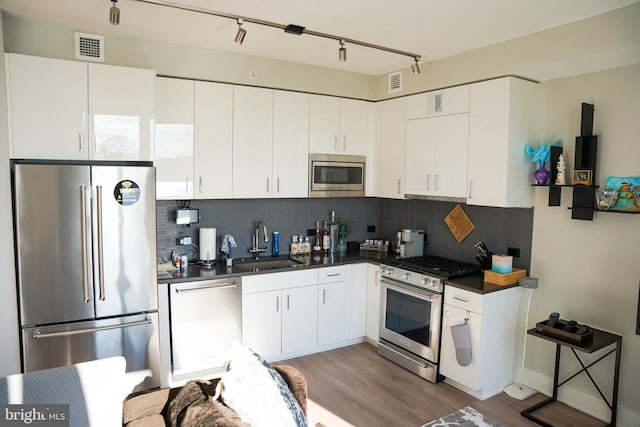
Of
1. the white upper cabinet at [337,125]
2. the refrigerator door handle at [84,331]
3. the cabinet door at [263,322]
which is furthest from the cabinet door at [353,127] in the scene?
the refrigerator door handle at [84,331]

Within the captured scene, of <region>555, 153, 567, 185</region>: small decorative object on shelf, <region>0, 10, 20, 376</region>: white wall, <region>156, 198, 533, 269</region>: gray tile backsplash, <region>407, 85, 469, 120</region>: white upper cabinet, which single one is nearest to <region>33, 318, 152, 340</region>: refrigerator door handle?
<region>0, 10, 20, 376</region>: white wall

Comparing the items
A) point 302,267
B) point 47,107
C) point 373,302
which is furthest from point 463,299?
point 47,107

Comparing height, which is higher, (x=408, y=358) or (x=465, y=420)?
(x=408, y=358)

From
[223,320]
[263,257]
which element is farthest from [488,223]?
[223,320]

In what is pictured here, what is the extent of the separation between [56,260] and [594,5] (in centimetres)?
377

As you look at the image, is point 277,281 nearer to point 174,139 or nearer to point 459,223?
point 174,139

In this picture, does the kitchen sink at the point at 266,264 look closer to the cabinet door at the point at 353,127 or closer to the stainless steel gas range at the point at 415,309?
the stainless steel gas range at the point at 415,309

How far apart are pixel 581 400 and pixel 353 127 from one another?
10.1 feet

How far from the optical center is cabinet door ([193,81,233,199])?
3.66 metres

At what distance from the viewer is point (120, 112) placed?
312cm

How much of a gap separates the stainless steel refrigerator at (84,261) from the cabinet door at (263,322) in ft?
2.71

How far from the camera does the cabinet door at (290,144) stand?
159 inches

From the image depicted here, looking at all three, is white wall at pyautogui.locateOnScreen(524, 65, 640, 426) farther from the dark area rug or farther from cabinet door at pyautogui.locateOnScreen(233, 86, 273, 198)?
cabinet door at pyautogui.locateOnScreen(233, 86, 273, 198)

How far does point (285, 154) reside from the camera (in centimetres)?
410
